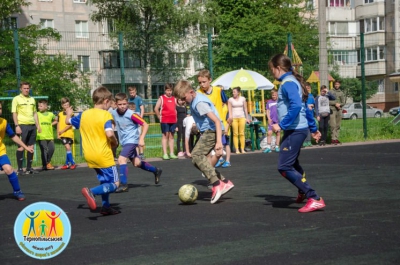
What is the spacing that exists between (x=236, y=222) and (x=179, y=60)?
1560cm

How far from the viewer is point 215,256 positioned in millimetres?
5836

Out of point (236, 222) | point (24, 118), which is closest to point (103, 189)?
point (236, 222)

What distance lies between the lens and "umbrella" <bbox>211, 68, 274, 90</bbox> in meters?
20.9

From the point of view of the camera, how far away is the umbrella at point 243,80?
68.4 feet

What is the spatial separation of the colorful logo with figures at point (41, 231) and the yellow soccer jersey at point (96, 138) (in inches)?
75.4

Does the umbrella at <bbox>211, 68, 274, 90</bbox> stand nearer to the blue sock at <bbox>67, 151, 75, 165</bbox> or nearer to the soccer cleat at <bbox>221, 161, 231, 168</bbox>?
the blue sock at <bbox>67, 151, 75, 165</bbox>

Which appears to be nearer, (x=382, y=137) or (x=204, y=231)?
(x=204, y=231)

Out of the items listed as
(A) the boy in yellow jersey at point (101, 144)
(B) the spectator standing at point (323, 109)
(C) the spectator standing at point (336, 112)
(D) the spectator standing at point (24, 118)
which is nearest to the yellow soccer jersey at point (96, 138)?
(A) the boy in yellow jersey at point (101, 144)

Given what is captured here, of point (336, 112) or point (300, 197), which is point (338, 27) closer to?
point (336, 112)

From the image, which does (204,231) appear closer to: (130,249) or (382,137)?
(130,249)

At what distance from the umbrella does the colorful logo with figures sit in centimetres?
1451

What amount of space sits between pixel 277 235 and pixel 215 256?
Result: 1042 millimetres

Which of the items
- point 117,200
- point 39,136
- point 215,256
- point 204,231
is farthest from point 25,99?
point 215,256

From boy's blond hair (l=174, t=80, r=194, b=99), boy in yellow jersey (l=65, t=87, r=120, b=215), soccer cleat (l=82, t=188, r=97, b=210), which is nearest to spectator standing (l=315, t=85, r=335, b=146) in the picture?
boy's blond hair (l=174, t=80, r=194, b=99)
